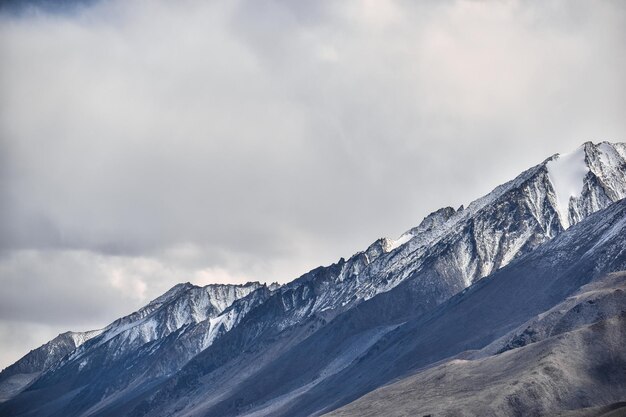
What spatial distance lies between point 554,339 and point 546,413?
28.2m

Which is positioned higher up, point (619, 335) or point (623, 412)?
point (619, 335)

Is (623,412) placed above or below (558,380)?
below

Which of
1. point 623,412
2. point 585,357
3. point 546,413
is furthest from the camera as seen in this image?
point 585,357

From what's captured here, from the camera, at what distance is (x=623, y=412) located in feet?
467

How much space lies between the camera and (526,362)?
19738 cm

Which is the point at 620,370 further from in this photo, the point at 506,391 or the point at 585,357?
the point at 506,391

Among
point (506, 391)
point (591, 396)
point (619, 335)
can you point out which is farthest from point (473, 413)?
point (619, 335)

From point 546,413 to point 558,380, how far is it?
389 inches

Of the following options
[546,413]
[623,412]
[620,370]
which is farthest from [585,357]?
[623,412]

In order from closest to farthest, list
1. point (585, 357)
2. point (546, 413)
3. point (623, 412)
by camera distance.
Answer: point (623, 412) < point (546, 413) < point (585, 357)

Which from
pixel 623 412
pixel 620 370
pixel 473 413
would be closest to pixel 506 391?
pixel 473 413

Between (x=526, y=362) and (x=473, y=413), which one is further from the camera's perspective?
(x=526, y=362)

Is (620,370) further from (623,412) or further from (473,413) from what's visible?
(623,412)

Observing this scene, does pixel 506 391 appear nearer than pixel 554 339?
Yes
